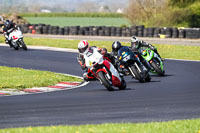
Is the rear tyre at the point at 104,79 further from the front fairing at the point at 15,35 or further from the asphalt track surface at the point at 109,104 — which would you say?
the front fairing at the point at 15,35

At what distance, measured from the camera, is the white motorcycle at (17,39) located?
30422 millimetres

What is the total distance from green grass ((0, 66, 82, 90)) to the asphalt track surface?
1.23m

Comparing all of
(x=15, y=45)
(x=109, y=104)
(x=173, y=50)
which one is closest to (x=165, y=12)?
(x=173, y=50)

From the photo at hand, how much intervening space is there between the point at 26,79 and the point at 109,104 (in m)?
5.80

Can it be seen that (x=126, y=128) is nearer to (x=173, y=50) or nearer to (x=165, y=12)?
(x=173, y=50)

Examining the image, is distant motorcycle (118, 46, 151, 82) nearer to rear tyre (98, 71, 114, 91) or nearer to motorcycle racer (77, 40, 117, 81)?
motorcycle racer (77, 40, 117, 81)

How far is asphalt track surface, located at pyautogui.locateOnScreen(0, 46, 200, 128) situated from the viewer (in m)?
10.4

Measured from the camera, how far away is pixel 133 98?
13.4 m

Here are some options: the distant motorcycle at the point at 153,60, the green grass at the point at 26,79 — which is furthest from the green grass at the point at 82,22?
the distant motorcycle at the point at 153,60

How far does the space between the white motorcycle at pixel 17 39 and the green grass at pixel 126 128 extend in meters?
21.6

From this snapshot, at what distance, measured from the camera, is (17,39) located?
100ft

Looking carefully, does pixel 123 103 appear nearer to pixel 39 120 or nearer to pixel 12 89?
pixel 39 120

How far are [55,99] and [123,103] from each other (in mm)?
1737

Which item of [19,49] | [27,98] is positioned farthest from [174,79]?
[19,49]
